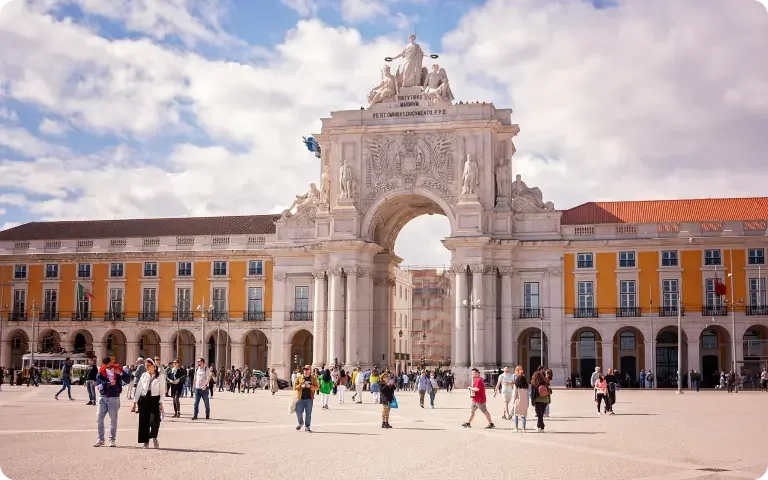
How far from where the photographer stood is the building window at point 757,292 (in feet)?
229

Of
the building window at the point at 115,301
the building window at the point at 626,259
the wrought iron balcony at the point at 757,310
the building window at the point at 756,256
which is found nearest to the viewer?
the wrought iron balcony at the point at 757,310

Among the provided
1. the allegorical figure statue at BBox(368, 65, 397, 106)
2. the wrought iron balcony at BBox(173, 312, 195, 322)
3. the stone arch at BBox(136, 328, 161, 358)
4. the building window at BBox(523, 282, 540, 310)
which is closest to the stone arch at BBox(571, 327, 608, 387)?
the building window at BBox(523, 282, 540, 310)

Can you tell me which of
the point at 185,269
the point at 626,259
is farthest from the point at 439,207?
the point at 185,269

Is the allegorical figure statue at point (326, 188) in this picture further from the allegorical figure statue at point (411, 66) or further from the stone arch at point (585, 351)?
the stone arch at point (585, 351)

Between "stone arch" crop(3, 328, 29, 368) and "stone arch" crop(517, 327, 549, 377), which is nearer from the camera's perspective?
"stone arch" crop(517, 327, 549, 377)

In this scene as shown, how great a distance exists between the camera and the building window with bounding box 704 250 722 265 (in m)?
71.1

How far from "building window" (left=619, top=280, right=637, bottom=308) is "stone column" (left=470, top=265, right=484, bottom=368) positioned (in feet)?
31.8

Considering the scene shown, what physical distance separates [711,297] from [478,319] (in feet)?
52.5

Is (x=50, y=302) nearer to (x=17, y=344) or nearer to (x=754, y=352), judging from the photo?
(x=17, y=344)

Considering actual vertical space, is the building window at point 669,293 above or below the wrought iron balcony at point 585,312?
above

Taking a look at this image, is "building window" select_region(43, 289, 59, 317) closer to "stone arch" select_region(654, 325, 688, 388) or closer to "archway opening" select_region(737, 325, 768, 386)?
"stone arch" select_region(654, 325, 688, 388)

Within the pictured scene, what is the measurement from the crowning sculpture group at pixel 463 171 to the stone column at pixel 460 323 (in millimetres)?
5933

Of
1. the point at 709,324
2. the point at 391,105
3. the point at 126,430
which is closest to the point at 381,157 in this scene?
the point at 391,105

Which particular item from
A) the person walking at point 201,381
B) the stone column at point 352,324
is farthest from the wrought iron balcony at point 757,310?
the person walking at point 201,381
